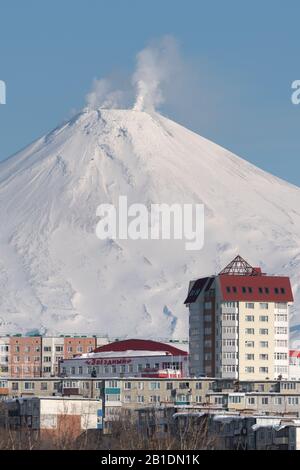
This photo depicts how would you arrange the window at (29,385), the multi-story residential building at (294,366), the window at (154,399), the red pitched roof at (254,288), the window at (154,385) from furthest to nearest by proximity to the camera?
the multi-story residential building at (294,366) < the red pitched roof at (254,288) < the window at (29,385) < the window at (154,385) < the window at (154,399)

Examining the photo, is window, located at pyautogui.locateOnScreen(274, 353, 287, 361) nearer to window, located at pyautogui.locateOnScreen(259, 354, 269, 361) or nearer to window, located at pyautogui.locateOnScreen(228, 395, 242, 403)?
window, located at pyautogui.locateOnScreen(259, 354, 269, 361)

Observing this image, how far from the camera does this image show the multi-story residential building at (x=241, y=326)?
172750mm

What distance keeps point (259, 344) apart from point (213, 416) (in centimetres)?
8516

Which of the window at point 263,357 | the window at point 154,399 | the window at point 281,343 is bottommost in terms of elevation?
the window at point 154,399

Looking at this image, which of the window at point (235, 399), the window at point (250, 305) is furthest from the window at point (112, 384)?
the window at point (250, 305)

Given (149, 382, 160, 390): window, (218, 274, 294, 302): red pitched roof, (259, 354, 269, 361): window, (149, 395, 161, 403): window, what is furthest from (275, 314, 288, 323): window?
(149, 395, 161, 403): window

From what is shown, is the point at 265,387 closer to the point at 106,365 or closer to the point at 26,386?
the point at 26,386

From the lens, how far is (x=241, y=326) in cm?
17375

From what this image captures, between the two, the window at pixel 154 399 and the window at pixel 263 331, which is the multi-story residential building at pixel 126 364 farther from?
the window at pixel 154 399

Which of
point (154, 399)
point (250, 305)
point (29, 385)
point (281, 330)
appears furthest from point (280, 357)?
point (154, 399)
